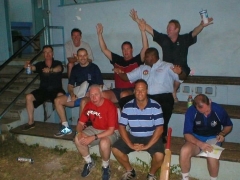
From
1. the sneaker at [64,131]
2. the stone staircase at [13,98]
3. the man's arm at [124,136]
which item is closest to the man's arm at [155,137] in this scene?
the man's arm at [124,136]

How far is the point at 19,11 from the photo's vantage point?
38.8 feet

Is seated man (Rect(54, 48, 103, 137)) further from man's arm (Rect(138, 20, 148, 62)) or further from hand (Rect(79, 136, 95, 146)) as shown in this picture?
hand (Rect(79, 136, 95, 146))

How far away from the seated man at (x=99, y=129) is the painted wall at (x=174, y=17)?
8.07 ft

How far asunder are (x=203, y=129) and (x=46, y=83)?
317 centimetres

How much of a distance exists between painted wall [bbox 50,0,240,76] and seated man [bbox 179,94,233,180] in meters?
2.06

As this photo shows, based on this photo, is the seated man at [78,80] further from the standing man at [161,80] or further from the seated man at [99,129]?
the standing man at [161,80]

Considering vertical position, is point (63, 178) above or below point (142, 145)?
below

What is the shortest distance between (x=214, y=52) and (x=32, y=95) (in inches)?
146

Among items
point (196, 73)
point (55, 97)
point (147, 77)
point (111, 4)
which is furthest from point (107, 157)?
point (111, 4)

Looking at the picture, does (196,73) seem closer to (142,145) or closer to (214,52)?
(214,52)

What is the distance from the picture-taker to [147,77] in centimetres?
Result: 455

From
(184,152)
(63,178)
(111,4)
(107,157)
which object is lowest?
(63,178)

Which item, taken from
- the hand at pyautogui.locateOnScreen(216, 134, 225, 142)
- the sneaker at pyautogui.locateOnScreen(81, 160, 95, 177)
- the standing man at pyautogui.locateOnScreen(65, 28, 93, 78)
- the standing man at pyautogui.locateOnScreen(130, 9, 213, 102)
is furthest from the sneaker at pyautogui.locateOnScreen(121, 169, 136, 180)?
the standing man at pyautogui.locateOnScreen(65, 28, 93, 78)

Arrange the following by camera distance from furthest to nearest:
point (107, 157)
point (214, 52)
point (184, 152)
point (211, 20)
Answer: point (214, 52), point (211, 20), point (107, 157), point (184, 152)
